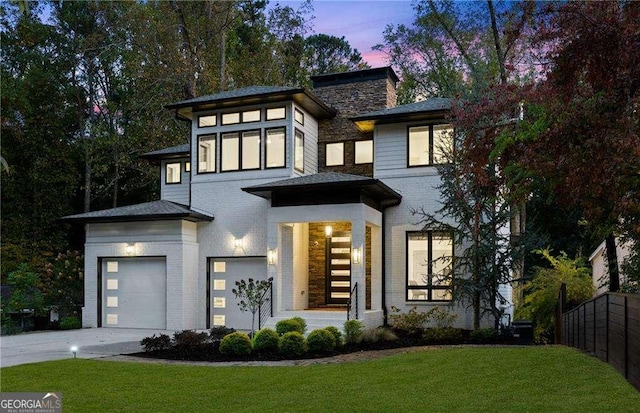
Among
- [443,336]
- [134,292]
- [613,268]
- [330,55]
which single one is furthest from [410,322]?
[330,55]

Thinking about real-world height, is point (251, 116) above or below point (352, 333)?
above

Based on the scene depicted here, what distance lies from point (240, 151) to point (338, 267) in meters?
4.64

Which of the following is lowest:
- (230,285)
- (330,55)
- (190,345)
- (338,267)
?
(190,345)

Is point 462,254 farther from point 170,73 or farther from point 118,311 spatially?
point 170,73

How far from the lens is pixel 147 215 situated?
18484 millimetres

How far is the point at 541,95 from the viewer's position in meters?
7.64

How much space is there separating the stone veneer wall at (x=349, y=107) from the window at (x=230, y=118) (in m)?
2.83

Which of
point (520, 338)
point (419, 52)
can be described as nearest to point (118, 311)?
point (520, 338)

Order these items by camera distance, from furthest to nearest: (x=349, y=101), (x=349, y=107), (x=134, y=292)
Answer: (x=349, y=101), (x=349, y=107), (x=134, y=292)

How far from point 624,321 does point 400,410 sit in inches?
106

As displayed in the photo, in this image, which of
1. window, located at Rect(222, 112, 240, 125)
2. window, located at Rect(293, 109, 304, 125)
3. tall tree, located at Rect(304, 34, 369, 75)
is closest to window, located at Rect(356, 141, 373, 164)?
window, located at Rect(293, 109, 304, 125)

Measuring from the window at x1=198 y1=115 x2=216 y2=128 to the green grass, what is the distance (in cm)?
996

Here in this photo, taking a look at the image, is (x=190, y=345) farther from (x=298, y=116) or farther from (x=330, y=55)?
(x=330, y=55)

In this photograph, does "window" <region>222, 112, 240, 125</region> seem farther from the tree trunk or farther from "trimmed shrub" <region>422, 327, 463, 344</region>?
the tree trunk
